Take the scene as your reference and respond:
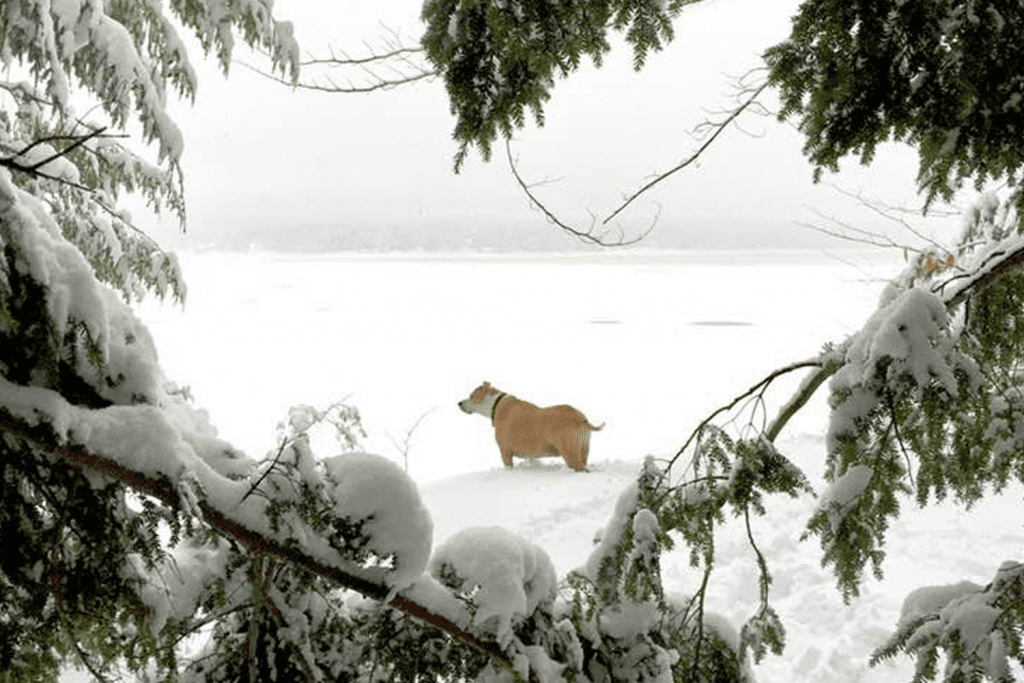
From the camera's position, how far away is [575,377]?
16438 mm

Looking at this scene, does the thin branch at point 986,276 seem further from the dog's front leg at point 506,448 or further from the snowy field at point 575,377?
the dog's front leg at point 506,448

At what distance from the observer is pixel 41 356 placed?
5.40 feet

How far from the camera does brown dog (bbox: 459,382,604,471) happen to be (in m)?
10.1

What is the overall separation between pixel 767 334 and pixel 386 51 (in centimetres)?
1724

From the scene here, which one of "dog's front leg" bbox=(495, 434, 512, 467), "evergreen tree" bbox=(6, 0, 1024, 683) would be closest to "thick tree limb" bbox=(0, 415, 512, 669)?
"evergreen tree" bbox=(6, 0, 1024, 683)

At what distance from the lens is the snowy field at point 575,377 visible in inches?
285

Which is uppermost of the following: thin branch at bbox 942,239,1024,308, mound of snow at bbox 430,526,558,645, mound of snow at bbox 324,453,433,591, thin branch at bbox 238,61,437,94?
thin branch at bbox 238,61,437,94

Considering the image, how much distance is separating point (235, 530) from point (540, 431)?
28.1ft

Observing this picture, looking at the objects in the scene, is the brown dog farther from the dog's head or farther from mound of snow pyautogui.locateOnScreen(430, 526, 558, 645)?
mound of snow pyautogui.locateOnScreen(430, 526, 558, 645)

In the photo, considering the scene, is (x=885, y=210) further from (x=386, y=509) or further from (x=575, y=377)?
(x=575, y=377)

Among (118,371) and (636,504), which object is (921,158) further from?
(118,371)

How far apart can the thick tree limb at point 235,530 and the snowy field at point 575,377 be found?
1326mm

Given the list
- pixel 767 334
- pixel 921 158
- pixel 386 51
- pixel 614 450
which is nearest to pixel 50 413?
pixel 921 158

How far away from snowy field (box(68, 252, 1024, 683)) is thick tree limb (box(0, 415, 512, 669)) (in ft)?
4.35
